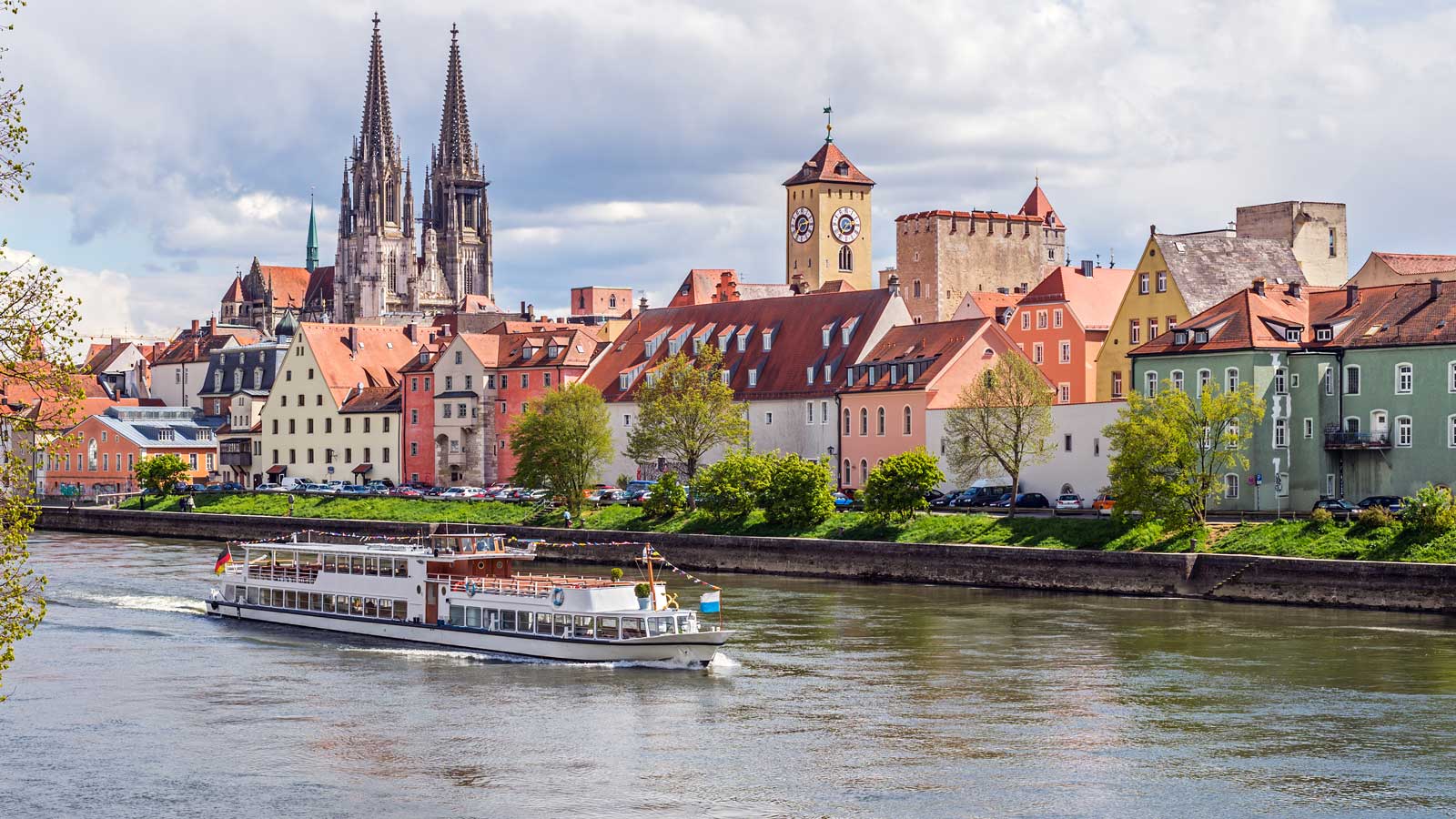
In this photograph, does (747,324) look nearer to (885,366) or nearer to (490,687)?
(885,366)

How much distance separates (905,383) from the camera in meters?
90.0

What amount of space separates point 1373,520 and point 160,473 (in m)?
76.7

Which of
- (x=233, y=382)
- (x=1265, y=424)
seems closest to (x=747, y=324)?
(x=1265, y=424)

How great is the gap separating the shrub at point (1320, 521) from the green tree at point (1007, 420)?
15.4 m

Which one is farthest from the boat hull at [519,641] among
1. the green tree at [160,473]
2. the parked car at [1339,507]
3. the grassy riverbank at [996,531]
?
the green tree at [160,473]

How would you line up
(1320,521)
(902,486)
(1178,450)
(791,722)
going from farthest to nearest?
(902,486)
(1178,450)
(1320,521)
(791,722)

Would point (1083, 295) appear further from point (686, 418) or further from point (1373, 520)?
point (1373, 520)

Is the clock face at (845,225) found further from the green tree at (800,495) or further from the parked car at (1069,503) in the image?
the parked car at (1069,503)

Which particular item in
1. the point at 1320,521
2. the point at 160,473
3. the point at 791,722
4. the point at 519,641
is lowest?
the point at 791,722

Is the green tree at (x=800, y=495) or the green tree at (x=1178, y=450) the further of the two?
the green tree at (x=800, y=495)

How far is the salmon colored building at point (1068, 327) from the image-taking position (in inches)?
3974

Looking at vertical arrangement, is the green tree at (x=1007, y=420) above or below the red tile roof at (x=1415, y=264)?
below

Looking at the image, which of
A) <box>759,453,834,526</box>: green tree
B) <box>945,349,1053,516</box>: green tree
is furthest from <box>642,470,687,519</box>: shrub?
<box>945,349,1053,516</box>: green tree

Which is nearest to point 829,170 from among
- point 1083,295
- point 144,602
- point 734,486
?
point 1083,295
